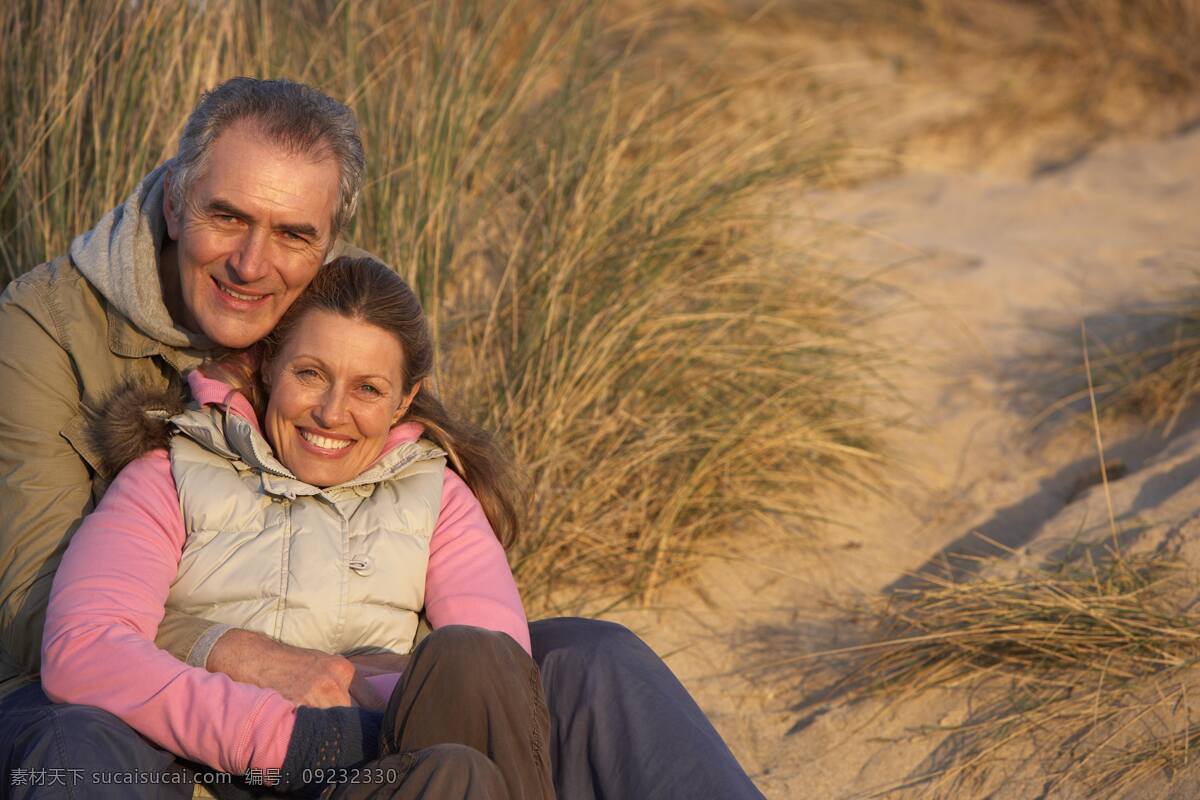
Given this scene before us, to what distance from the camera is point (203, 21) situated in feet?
13.8

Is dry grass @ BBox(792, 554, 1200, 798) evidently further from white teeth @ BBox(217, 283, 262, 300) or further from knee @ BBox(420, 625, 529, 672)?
white teeth @ BBox(217, 283, 262, 300)

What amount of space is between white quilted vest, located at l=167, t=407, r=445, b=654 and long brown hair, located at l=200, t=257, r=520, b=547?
15 cm

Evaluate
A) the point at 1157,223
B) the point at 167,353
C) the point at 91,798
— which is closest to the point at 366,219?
the point at 167,353

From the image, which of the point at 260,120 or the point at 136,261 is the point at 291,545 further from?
the point at 260,120

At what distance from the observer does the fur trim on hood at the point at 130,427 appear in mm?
2492

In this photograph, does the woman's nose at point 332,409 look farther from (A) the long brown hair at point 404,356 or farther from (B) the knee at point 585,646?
(B) the knee at point 585,646

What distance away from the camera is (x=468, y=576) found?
257cm

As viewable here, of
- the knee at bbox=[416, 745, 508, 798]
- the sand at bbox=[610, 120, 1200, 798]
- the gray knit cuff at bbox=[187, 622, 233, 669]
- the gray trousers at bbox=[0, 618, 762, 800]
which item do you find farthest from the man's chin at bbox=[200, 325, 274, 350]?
Result: the sand at bbox=[610, 120, 1200, 798]

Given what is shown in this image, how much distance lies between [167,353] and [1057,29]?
5.93 m

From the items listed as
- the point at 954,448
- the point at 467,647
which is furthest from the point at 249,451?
the point at 954,448

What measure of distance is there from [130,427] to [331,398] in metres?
0.37

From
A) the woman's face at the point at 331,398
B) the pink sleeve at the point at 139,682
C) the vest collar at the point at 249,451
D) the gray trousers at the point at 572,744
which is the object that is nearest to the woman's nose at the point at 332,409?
the woman's face at the point at 331,398

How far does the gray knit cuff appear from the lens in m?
2.31

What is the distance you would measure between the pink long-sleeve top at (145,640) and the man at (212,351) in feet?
0.29
